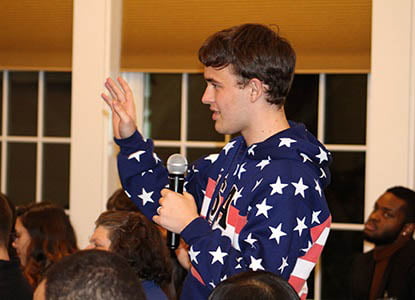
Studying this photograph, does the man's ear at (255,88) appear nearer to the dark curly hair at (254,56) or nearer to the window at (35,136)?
the dark curly hair at (254,56)

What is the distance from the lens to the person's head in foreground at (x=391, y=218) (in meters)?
3.72

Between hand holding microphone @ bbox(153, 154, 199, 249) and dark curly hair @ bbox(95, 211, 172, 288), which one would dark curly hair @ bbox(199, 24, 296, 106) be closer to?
hand holding microphone @ bbox(153, 154, 199, 249)

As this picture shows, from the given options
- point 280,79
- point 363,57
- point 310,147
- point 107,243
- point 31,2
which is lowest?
point 107,243

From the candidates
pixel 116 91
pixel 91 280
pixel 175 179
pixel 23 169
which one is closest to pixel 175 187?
pixel 175 179

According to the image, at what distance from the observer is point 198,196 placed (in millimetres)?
2217

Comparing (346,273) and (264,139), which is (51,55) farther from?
(264,139)

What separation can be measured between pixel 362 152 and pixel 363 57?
0.54m

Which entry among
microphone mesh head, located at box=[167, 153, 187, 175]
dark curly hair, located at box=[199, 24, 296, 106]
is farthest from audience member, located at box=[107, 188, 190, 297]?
dark curly hair, located at box=[199, 24, 296, 106]

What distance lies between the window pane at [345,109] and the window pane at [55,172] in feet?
5.35

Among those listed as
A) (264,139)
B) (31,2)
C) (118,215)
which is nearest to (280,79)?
(264,139)

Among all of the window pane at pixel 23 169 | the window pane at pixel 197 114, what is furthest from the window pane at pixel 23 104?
the window pane at pixel 197 114

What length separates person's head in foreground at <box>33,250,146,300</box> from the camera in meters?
1.22

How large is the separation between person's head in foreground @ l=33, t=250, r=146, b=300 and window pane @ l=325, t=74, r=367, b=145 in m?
3.02

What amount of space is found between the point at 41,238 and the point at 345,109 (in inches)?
73.2
